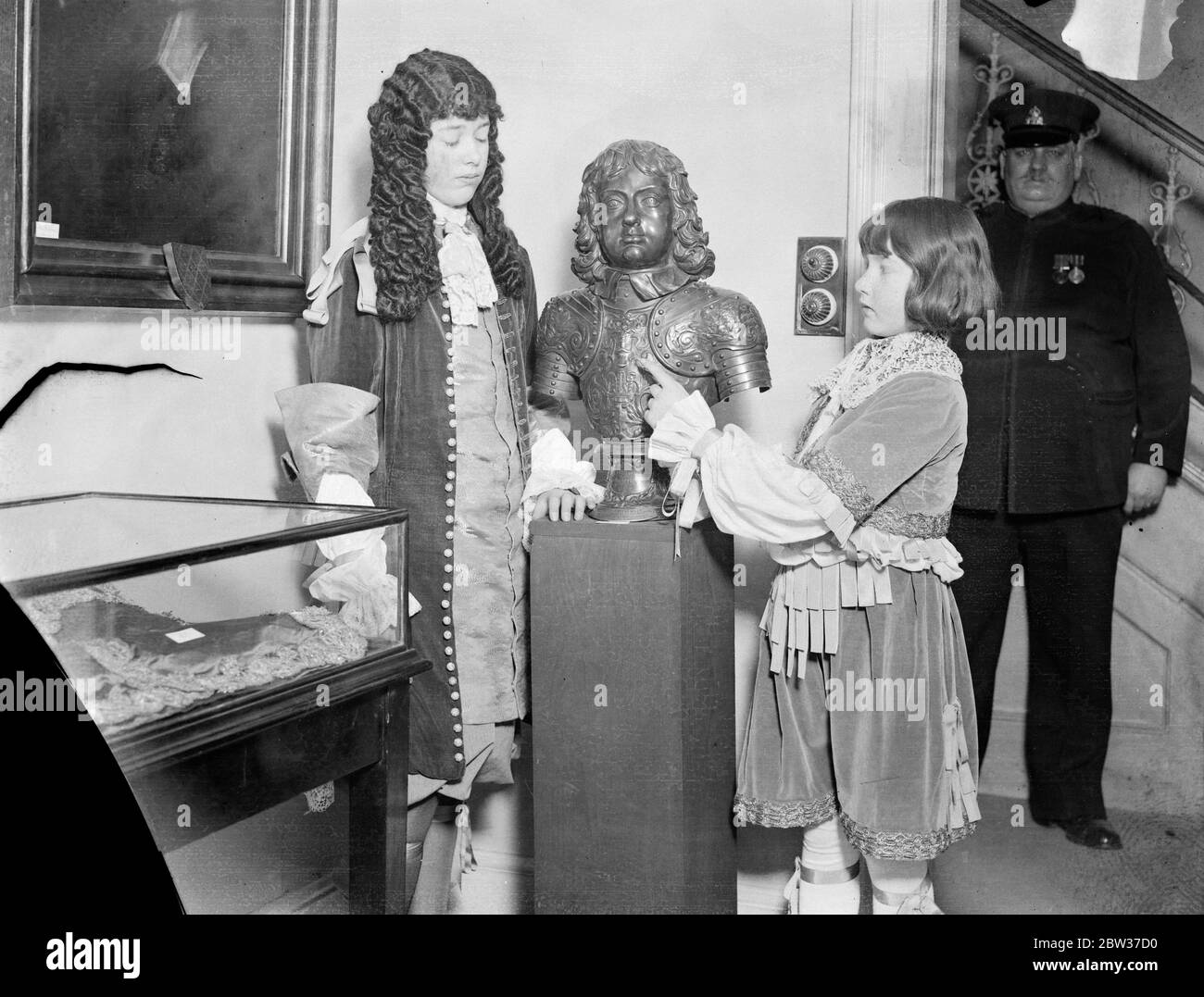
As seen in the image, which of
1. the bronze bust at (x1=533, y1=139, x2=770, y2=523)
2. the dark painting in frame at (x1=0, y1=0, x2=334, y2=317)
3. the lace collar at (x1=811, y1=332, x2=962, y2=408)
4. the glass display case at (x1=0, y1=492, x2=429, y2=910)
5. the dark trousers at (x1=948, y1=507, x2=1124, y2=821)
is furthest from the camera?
the dark trousers at (x1=948, y1=507, x2=1124, y2=821)

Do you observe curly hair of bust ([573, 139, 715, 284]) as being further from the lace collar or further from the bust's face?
the lace collar

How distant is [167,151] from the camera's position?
198cm

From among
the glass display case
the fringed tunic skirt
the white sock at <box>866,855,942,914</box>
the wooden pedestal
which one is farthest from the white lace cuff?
the white sock at <box>866,855,942,914</box>

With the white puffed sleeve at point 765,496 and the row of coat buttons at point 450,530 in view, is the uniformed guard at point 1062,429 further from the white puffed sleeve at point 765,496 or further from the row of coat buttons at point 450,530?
the row of coat buttons at point 450,530

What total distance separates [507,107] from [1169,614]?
1.42m

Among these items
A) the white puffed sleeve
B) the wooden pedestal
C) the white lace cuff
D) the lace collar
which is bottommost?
the wooden pedestal

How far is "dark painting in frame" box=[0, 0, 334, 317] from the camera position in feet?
5.85

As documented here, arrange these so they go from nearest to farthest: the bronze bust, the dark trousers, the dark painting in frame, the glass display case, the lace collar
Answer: the glass display case
the dark painting in frame
the lace collar
the bronze bust
the dark trousers

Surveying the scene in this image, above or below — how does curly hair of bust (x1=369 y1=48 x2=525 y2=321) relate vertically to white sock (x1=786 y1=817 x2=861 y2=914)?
above

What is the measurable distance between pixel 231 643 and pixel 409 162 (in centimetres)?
80

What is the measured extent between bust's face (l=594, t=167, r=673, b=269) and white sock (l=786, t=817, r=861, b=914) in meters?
0.95

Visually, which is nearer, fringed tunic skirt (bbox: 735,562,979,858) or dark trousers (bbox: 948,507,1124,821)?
fringed tunic skirt (bbox: 735,562,979,858)

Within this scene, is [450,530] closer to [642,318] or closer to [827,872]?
[642,318]
